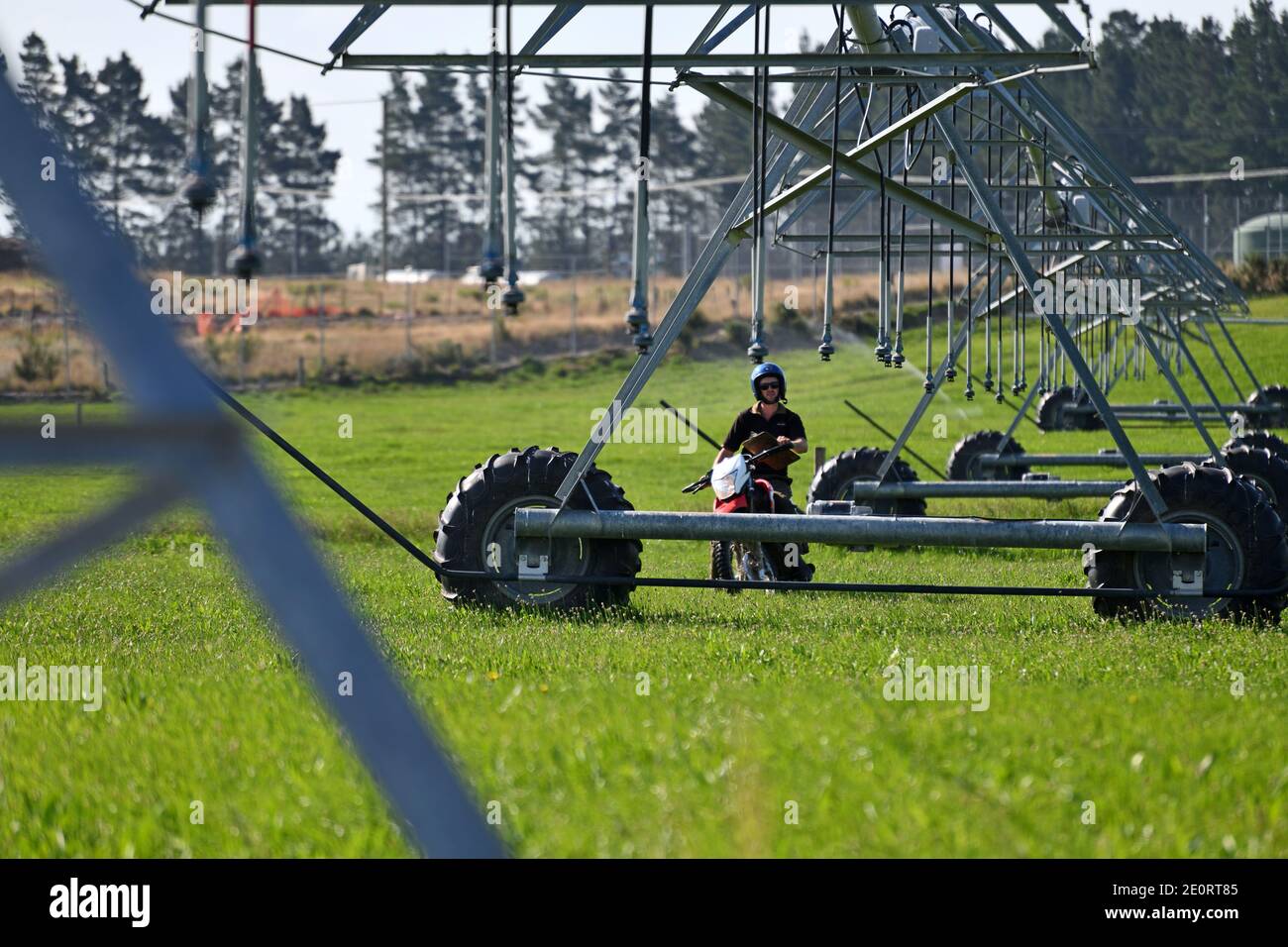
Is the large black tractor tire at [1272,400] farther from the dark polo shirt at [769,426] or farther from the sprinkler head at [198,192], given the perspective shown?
the sprinkler head at [198,192]

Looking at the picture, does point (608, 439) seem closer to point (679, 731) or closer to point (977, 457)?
point (679, 731)

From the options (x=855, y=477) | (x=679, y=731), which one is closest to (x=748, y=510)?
(x=679, y=731)

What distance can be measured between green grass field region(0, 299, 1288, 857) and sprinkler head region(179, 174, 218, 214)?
22.9 inches

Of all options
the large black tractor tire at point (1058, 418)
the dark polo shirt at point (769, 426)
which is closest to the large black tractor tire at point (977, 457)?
the dark polo shirt at point (769, 426)

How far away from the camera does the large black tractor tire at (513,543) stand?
1041 centimetres

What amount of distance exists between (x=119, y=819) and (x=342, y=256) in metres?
81.6

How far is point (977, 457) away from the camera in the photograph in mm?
23953

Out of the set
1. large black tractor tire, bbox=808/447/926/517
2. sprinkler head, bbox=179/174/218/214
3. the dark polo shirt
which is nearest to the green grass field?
sprinkler head, bbox=179/174/218/214

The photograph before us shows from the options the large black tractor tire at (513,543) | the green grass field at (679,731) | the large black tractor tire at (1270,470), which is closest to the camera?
the green grass field at (679,731)

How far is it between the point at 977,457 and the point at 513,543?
14490mm

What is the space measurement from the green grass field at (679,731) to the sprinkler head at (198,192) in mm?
582
